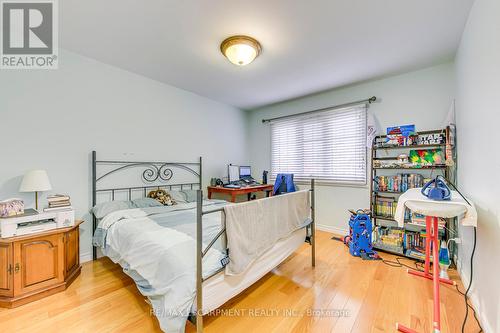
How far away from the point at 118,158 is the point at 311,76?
9.59 ft

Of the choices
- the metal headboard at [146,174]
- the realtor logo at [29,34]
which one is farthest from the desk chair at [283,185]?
the realtor logo at [29,34]

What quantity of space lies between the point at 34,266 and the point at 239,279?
181cm

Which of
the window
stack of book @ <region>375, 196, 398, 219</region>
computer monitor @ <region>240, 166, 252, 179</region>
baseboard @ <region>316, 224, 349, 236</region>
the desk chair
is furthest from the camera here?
computer monitor @ <region>240, 166, 252, 179</region>

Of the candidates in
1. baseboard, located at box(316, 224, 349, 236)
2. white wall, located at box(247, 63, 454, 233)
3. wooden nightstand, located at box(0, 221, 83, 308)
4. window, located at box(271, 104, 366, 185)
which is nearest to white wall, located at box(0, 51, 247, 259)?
wooden nightstand, located at box(0, 221, 83, 308)

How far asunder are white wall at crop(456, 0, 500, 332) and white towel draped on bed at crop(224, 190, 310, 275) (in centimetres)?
136

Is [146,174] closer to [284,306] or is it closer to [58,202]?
[58,202]

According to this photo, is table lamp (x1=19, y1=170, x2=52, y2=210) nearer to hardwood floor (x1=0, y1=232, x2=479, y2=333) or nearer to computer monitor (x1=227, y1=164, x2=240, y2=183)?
hardwood floor (x1=0, y1=232, x2=479, y2=333)

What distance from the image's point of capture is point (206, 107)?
3852 mm

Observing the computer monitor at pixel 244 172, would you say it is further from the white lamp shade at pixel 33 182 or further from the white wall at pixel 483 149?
the white wall at pixel 483 149

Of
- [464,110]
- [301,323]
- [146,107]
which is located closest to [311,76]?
[464,110]

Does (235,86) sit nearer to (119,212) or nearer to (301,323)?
(119,212)

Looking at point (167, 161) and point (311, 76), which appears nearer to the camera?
point (311, 76)

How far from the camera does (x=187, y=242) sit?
152cm

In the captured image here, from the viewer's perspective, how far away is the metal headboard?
8.35 ft
